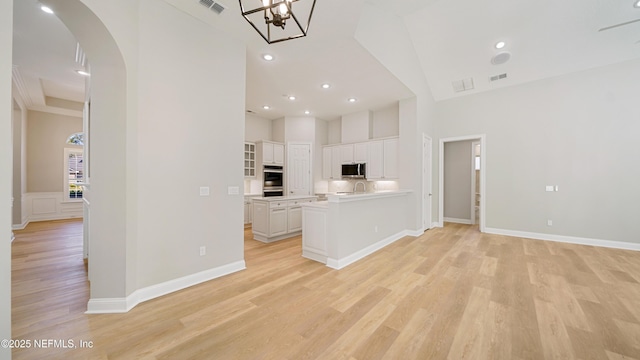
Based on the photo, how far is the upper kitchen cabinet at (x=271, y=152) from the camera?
21.0ft

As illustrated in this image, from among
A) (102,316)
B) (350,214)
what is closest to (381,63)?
(350,214)

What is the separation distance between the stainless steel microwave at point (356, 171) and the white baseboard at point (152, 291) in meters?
3.92

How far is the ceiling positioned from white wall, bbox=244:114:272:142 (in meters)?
Answer: 1.33

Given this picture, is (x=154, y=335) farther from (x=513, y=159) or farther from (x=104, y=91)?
(x=513, y=159)

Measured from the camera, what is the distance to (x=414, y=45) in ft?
16.1

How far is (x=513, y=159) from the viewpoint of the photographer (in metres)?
5.29

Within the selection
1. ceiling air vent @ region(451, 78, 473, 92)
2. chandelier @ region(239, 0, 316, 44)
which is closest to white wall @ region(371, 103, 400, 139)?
ceiling air vent @ region(451, 78, 473, 92)

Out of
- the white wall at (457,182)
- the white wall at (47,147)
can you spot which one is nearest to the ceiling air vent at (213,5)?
the white wall at (457,182)

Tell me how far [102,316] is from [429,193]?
6221 mm

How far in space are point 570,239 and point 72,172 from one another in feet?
44.9

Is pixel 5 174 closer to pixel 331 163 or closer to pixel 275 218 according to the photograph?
pixel 275 218

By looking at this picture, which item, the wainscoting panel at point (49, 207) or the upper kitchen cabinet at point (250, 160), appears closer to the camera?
the upper kitchen cabinet at point (250, 160)

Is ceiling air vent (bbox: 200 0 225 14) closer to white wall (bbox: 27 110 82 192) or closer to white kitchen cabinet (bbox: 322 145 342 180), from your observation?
white kitchen cabinet (bbox: 322 145 342 180)

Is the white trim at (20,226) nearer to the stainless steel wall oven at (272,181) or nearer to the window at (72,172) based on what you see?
the window at (72,172)
